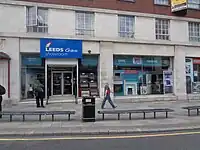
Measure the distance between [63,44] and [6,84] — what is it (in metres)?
4.65

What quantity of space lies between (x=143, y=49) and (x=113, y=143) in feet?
53.2

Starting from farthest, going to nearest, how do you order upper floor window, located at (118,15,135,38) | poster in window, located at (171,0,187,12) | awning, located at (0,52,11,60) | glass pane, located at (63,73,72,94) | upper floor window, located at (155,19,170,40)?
upper floor window, located at (155,19,170,40) < poster in window, located at (171,0,187,12) < upper floor window, located at (118,15,135,38) < glass pane, located at (63,73,72,94) < awning, located at (0,52,11,60)

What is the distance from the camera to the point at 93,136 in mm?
9750

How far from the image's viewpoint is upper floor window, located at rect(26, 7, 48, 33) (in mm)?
20828

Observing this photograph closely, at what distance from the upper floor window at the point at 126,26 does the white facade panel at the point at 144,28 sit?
1.27ft

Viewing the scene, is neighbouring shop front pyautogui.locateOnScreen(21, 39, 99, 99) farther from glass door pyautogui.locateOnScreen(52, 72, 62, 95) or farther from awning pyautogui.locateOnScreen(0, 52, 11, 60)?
awning pyautogui.locateOnScreen(0, 52, 11, 60)

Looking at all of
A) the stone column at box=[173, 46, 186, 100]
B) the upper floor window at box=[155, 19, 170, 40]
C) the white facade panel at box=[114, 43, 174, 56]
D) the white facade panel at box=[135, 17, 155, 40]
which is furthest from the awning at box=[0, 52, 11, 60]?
the stone column at box=[173, 46, 186, 100]

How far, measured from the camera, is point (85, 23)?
883 inches

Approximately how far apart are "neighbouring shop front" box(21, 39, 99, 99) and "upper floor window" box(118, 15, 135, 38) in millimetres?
2991

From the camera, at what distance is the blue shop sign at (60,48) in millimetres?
20625

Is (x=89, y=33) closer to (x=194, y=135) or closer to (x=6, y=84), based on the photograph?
(x=6, y=84)

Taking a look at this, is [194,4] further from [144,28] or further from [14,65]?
[14,65]

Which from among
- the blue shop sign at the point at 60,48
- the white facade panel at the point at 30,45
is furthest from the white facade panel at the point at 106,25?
the white facade panel at the point at 30,45

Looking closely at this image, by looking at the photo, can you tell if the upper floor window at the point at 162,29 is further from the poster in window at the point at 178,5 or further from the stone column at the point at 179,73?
the stone column at the point at 179,73
